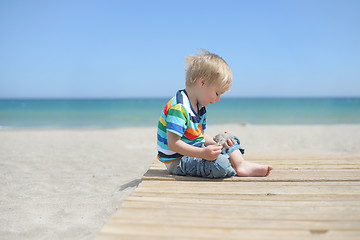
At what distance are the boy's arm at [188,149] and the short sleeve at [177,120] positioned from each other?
48 millimetres

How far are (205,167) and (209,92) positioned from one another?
0.66m

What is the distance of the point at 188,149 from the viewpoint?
97.2 inches

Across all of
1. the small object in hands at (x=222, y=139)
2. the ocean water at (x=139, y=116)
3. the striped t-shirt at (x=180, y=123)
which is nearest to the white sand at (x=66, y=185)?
the striped t-shirt at (x=180, y=123)

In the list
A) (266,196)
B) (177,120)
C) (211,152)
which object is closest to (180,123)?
(177,120)

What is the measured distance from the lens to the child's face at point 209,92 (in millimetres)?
2572

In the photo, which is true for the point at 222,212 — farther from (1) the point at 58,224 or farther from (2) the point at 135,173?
(2) the point at 135,173

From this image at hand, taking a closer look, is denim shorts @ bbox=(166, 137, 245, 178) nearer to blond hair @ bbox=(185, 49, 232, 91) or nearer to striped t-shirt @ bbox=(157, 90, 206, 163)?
striped t-shirt @ bbox=(157, 90, 206, 163)

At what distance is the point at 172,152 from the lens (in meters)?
2.70

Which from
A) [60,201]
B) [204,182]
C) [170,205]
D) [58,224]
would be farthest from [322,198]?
[60,201]

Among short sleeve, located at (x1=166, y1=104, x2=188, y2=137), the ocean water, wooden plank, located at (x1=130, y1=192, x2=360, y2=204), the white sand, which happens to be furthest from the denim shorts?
the ocean water

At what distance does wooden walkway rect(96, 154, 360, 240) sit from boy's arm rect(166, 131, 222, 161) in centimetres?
23

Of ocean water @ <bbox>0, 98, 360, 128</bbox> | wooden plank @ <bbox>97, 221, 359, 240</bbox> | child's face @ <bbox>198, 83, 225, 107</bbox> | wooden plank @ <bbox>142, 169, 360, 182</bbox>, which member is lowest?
ocean water @ <bbox>0, 98, 360, 128</bbox>

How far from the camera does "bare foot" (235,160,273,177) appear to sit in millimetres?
2633

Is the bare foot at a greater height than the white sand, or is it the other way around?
the bare foot
